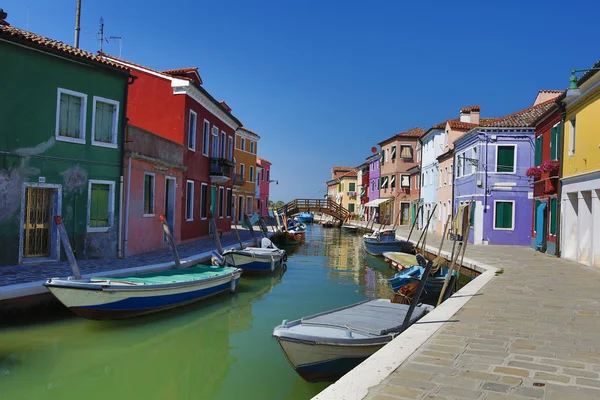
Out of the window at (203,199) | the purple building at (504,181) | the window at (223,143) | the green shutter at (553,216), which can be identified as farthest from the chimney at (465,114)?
the window at (203,199)

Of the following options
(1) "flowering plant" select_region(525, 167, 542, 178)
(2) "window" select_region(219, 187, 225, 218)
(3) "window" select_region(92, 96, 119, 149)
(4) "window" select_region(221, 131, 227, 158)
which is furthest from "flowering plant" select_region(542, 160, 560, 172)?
(2) "window" select_region(219, 187, 225, 218)

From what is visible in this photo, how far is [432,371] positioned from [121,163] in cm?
1175

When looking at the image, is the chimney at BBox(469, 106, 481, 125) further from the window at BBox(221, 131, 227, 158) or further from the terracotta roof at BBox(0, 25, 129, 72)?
the terracotta roof at BBox(0, 25, 129, 72)

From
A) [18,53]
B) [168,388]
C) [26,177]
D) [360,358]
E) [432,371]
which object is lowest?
[168,388]

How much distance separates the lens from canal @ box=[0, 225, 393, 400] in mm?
6566

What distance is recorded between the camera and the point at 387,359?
15.8 ft

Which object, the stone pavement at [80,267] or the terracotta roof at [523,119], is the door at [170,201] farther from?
the terracotta roof at [523,119]

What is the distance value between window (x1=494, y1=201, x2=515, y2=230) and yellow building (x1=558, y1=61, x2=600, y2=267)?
20.0 ft

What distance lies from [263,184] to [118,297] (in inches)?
1633

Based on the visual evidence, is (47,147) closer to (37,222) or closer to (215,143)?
(37,222)

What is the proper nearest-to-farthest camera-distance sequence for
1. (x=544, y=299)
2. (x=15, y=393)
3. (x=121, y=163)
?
(x=15, y=393)
(x=544, y=299)
(x=121, y=163)

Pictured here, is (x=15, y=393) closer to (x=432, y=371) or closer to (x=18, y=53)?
(x=432, y=371)

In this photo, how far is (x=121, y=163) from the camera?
14016mm

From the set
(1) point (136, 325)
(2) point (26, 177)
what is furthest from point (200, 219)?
(1) point (136, 325)
